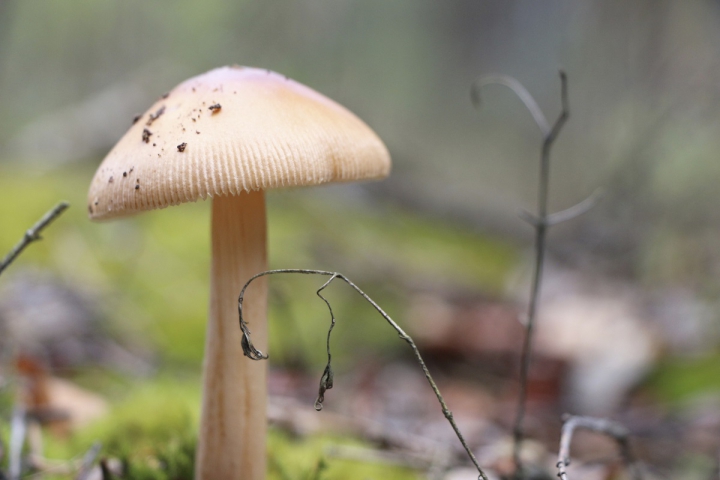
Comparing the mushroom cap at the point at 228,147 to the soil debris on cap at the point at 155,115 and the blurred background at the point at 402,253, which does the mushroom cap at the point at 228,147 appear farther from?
the blurred background at the point at 402,253

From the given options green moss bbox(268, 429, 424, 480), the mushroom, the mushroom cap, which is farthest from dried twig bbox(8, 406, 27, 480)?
the mushroom cap

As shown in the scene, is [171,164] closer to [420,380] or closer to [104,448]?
[104,448]

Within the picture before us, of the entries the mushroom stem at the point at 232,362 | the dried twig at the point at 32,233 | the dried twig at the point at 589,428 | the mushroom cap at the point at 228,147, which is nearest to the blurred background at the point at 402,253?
the mushroom stem at the point at 232,362

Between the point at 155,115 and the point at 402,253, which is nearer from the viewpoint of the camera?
the point at 155,115

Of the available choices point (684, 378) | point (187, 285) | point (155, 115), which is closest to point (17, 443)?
point (155, 115)

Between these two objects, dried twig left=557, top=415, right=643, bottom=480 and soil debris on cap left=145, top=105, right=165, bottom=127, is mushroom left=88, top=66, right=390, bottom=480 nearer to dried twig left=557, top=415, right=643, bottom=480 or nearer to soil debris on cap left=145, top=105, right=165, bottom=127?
soil debris on cap left=145, top=105, right=165, bottom=127

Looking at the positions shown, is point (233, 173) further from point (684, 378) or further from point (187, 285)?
point (684, 378)
